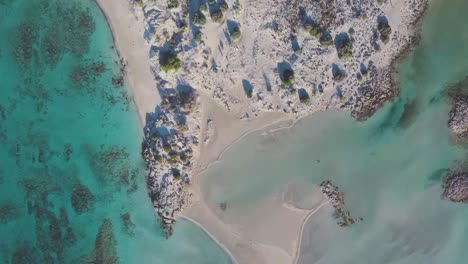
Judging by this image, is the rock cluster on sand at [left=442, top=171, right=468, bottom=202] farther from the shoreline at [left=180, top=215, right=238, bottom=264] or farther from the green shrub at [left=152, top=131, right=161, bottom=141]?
the green shrub at [left=152, top=131, right=161, bottom=141]

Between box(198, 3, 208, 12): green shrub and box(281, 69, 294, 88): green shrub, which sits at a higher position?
box(198, 3, 208, 12): green shrub

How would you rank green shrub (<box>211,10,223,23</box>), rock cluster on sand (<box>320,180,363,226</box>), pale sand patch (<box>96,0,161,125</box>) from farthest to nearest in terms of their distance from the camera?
rock cluster on sand (<box>320,180,363,226</box>) → pale sand patch (<box>96,0,161,125</box>) → green shrub (<box>211,10,223,23</box>)

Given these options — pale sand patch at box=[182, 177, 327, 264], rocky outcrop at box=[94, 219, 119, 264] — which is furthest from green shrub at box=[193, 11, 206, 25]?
rocky outcrop at box=[94, 219, 119, 264]

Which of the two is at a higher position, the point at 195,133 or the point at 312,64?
the point at 312,64

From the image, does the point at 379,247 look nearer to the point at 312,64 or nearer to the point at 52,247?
the point at 312,64

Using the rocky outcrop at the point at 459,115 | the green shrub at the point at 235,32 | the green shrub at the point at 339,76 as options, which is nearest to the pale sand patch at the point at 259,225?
the green shrub at the point at 339,76

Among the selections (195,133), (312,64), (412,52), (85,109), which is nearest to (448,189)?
(412,52)

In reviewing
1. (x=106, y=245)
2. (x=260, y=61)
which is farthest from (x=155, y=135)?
(x=260, y=61)
